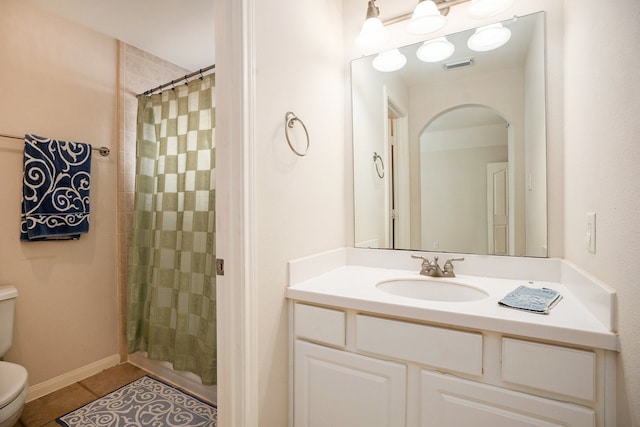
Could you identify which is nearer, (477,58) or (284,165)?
(284,165)

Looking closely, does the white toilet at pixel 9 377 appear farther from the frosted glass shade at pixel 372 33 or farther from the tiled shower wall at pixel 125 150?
the frosted glass shade at pixel 372 33

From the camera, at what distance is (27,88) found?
179 centimetres

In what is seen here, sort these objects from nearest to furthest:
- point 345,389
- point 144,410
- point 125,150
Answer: point 345,389 → point 144,410 → point 125,150

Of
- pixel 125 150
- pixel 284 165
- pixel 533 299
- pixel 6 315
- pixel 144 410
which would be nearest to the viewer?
pixel 533 299

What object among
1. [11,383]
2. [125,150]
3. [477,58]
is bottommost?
[11,383]

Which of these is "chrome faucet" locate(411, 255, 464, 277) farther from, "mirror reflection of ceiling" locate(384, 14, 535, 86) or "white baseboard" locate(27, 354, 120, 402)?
"white baseboard" locate(27, 354, 120, 402)

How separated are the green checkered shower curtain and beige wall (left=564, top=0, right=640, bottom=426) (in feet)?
5.41

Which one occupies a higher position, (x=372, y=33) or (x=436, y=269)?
(x=372, y=33)

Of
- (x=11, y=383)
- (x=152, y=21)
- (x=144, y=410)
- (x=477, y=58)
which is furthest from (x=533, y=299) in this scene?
(x=152, y=21)

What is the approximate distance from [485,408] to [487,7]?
1586mm

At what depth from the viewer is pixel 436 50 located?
1505mm

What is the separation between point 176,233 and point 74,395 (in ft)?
3.76

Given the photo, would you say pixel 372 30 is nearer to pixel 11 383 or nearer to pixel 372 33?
pixel 372 33

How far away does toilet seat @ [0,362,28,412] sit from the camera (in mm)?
1256
